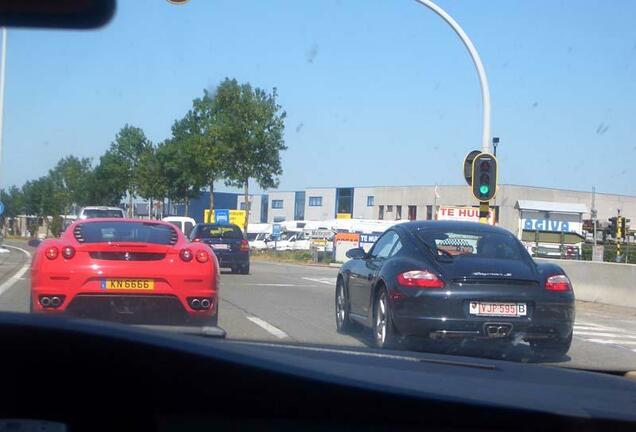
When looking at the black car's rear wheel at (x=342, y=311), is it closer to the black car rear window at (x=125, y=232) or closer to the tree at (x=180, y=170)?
the black car rear window at (x=125, y=232)

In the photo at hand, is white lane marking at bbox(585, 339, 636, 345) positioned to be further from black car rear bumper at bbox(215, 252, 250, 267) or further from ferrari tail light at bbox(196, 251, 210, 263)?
black car rear bumper at bbox(215, 252, 250, 267)

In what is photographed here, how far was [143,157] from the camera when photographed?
56.3 m

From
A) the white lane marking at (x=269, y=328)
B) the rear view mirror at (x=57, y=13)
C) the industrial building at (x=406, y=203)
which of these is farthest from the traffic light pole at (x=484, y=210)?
the industrial building at (x=406, y=203)

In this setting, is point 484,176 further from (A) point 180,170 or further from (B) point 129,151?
(B) point 129,151

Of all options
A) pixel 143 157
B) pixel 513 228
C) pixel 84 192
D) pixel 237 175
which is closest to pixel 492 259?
pixel 237 175

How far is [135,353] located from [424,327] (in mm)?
6541

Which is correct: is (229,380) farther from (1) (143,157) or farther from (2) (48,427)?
(1) (143,157)

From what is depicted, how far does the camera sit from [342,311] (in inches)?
443

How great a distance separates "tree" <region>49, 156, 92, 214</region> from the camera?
60.3 m

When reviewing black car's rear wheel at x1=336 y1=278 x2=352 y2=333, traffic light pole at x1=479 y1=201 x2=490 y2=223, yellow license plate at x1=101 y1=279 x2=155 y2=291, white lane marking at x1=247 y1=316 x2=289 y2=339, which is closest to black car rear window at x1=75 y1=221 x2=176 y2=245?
yellow license plate at x1=101 y1=279 x2=155 y2=291

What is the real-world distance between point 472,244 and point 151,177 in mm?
47908

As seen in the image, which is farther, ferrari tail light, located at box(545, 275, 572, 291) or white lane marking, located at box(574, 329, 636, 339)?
white lane marking, located at box(574, 329, 636, 339)

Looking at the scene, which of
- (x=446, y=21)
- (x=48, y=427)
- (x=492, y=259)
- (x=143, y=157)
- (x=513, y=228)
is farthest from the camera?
(x=513, y=228)

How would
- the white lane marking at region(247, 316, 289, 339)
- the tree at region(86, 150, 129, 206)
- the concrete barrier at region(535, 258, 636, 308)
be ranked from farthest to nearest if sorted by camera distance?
the tree at region(86, 150, 129, 206) < the concrete barrier at region(535, 258, 636, 308) < the white lane marking at region(247, 316, 289, 339)
